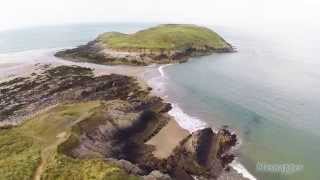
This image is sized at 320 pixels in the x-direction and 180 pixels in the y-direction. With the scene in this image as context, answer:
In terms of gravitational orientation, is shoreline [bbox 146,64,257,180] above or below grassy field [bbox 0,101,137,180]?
below

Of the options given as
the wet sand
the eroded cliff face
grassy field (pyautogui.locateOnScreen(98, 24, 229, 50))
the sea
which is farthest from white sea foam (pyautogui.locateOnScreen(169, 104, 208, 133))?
grassy field (pyautogui.locateOnScreen(98, 24, 229, 50))

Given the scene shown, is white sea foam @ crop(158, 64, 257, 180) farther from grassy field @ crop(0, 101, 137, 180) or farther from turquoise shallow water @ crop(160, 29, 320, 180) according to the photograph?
grassy field @ crop(0, 101, 137, 180)

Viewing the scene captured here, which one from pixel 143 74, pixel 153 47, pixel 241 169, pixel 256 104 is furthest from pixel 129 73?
pixel 241 169

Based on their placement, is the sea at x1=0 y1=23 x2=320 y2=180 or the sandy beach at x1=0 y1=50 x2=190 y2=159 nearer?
the sea at x1=0 y1=23 x2=320 y2=180

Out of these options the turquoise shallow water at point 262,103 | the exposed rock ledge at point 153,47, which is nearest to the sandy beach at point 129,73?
the turquoise shallow water at point 262,103

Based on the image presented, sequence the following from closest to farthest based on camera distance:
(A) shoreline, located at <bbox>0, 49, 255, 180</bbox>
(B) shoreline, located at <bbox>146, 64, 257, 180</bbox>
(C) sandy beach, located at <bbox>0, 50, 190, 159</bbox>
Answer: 1. (B) shoreline, located at <bbox>146, 64, 257, 180</bbox>
2. (C) sandy beach, located at <bbox>0, 50, 190, 159</bbox>
3. (A) shoreline, located at <bbox>0, 49, 255, 180</bbox>

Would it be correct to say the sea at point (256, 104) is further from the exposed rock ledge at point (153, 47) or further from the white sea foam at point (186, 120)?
the exposed rock ledge at point (153, 47)
